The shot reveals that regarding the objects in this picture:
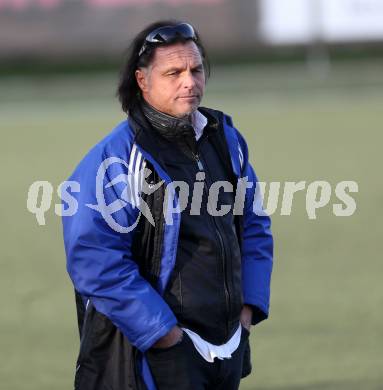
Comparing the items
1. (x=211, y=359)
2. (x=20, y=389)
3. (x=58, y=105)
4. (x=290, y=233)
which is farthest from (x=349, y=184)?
(x=58, y=105)

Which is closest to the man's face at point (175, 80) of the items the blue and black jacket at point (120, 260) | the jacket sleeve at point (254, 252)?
the blue and black jacket at point (120, 260)

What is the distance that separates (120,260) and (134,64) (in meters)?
0.72

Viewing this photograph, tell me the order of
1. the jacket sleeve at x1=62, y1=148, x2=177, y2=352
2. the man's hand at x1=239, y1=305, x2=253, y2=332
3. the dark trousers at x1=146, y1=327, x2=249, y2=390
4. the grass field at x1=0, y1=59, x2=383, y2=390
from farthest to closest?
the grass field at x1=0, y1=59, x2=383, y2=390, the man's hand at x1=239, y1=305, x2=253, y2=332, the dark trousers at x1=146, y1=327, x2=249, y2=390, the jacket sleeve at x1=62, y1=148, x2=177, y2=352

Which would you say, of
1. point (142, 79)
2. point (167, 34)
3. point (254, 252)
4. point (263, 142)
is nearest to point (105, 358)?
point (254, 252)

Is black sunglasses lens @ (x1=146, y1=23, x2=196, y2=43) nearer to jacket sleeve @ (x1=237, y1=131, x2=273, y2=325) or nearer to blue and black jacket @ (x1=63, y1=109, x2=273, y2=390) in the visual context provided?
blue and black jacket @ (x1=63, y1=109, x2=273, y2=390)

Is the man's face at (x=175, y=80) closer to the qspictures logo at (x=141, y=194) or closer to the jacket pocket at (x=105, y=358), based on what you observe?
the qspictures logo at (x=141, y=194)

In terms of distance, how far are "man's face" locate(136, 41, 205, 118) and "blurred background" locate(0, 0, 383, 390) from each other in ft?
8.23

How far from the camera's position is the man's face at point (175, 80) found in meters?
3.61

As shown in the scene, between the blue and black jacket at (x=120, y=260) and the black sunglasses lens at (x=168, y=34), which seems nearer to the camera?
the blue and black jacket at (x=120, y=260)

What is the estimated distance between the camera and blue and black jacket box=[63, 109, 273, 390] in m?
3.45

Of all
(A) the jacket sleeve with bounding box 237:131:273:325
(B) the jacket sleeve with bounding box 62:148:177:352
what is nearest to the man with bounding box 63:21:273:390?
(B) the jacket sleeve with bounding box 62:148:177:352

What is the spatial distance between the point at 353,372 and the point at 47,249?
12.4 ft

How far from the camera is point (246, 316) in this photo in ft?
12.6

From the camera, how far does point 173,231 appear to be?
11.5ft
